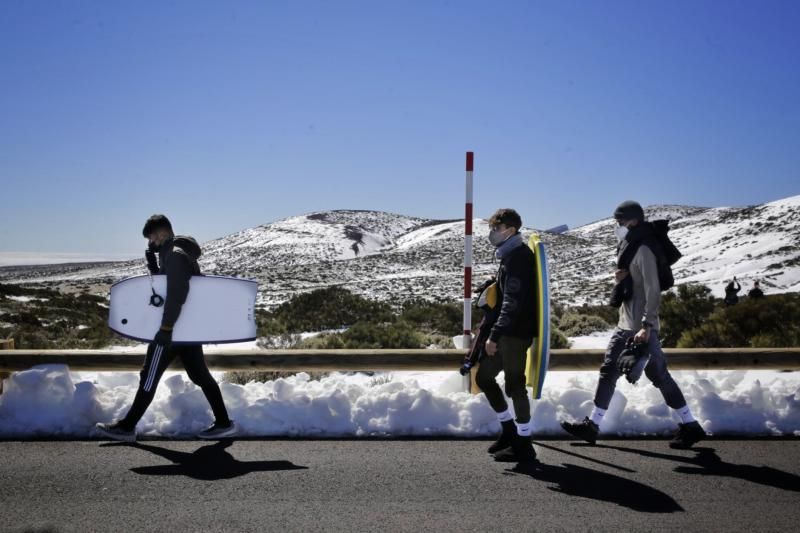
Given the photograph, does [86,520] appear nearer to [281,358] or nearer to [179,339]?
[179,339]

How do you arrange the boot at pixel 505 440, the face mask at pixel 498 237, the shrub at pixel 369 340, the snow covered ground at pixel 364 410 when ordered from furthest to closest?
the shrub at pixel 369 340, the snow covered ground at pixel 364 410, the boot at pixel 505 440, the face mask at pixel 498 237

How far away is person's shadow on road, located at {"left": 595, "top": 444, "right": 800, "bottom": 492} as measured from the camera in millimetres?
3890

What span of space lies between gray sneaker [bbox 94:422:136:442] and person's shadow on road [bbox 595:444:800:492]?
400cm

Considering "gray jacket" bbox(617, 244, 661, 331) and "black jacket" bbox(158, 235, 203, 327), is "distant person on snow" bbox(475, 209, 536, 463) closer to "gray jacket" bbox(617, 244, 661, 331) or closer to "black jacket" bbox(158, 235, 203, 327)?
"gray jacket" bbox(617, 244, 661, 331)

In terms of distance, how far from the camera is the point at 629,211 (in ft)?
15.0

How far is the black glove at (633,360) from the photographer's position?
4484mm

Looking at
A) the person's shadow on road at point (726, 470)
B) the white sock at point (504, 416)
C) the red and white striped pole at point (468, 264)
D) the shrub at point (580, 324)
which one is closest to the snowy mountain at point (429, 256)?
the shrub at point (580, 324)

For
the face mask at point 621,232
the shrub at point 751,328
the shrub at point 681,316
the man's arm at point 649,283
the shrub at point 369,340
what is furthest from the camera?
the shrub at point 681,316

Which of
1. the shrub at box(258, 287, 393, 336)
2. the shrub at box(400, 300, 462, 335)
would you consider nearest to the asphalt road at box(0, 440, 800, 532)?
the shrub at box(400, 300, 462, 335)

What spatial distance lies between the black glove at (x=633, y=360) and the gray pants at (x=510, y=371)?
77cm

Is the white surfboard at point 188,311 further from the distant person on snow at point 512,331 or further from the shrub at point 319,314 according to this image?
the shrub at point 319,314

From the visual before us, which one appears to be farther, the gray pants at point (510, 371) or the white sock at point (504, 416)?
the white sock at point (504, 416)

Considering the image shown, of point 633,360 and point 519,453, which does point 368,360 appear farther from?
point 633,360

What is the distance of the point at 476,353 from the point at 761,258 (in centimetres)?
3366
